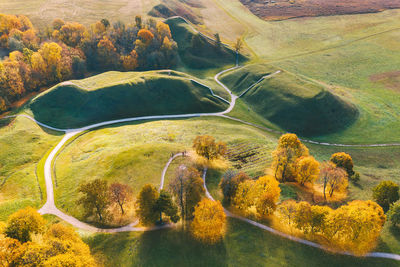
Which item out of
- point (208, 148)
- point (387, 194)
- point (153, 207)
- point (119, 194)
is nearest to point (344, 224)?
point (387, 194)

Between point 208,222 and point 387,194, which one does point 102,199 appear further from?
point 387,194

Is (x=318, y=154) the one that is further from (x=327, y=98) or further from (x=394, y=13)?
(x=394, y=13)

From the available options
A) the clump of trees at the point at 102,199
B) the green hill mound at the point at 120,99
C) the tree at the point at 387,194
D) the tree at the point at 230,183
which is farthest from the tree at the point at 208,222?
the green hill mound at the point at 120,99

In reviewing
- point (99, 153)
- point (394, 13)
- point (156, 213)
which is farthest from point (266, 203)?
point (394, 13)

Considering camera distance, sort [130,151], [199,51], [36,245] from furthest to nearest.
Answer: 1. [199,51]
2. [130,151]
3. [36,245]

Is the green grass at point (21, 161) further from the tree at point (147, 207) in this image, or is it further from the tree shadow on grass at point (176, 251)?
the tree shadow on grass at point (176, 251)

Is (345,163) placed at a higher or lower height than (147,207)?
Result: higher
